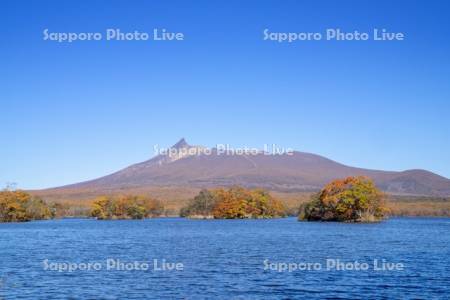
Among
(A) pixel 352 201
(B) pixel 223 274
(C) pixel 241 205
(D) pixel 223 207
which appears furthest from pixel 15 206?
(B) pixel 223 274

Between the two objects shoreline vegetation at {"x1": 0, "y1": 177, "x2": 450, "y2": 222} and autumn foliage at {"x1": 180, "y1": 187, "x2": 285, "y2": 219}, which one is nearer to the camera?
shoreline vegetation at {"x1": 0, "y1": 177, "x2": 450, "y2": 222}

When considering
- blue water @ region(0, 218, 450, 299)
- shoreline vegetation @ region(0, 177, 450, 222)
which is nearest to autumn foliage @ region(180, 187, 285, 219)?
shoreline vegetation @ region(0, 177, 450, 222)

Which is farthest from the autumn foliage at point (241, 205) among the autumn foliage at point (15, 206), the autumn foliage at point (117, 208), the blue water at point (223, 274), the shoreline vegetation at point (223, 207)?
the blue water at point (223, 274)

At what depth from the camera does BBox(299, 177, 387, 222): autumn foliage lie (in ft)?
411

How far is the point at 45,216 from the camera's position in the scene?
6777 inches

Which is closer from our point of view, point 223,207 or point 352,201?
point 352,201

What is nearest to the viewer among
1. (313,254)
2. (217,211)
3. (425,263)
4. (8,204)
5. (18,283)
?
(18,283)

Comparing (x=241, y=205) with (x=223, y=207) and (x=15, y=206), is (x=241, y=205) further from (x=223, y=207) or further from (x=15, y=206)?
(x=15, y=206)

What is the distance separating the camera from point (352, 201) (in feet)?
416

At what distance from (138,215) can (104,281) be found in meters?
141

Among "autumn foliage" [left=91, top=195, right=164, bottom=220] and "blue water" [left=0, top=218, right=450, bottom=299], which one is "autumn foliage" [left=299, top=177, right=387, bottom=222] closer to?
"autumn foliage" [left=91, top=195, right=164, bottom=220]

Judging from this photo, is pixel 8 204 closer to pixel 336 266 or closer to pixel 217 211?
pixel 217 211

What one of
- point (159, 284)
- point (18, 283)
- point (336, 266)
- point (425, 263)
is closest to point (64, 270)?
point (18, 283)

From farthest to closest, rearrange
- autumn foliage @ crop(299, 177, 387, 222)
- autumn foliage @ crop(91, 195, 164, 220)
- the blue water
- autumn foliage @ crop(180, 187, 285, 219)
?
autumn foliage @ crop(91, 195, 164, 220)
autumn foliage @ crop(180, 187, 285, 219)
autumn foliage @ crop(299, 177, 387, 222)
the blue water
